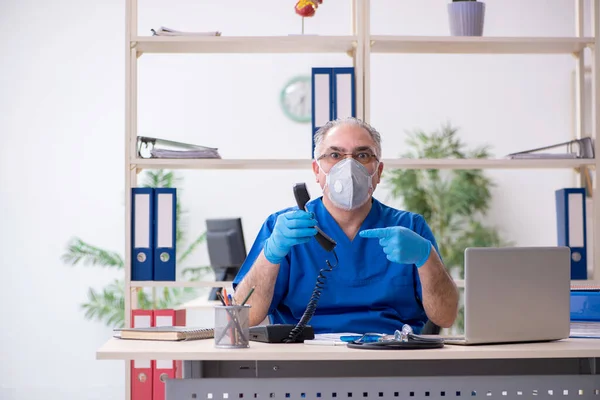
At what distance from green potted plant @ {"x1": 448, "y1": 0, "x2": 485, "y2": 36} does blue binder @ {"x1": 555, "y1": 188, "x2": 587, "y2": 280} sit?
0.70 meters

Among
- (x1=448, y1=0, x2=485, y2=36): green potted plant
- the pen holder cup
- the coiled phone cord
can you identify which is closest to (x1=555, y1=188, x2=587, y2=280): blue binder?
(x1=448, y1=0, x2=485, y2=36): green potted plant

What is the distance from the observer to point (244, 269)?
214cm

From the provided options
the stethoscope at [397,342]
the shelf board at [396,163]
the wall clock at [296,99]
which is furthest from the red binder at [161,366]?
the wall clock at [296,99]

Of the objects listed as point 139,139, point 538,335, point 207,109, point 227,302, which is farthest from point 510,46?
point 207,109

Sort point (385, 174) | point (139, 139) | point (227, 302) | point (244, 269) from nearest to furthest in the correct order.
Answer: point (227, 302) < point (244, 269) < point (139, 139) < point (385, 174)

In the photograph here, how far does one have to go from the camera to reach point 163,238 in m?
2.90

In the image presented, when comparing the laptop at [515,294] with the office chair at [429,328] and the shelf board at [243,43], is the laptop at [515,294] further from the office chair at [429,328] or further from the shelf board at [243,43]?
the shelf board at [243,43]

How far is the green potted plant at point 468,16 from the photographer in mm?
3004

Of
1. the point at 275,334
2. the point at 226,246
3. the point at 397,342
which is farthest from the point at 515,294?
the point at 226,246

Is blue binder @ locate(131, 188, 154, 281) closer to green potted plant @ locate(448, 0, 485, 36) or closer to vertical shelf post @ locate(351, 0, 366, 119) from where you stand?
vertical shelf post @ locate(351, 0, 366, 119)

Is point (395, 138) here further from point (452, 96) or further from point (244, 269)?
point (244, 269)

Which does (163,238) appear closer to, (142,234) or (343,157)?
(142,234)

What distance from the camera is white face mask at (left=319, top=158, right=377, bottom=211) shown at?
2.12 meters

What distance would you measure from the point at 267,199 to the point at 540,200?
1744mm
